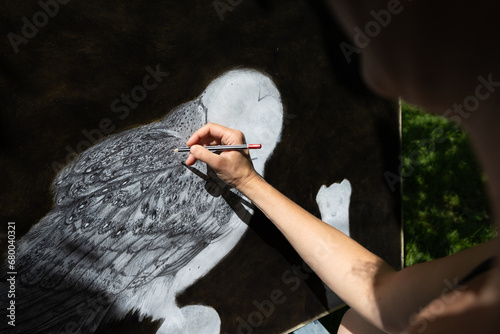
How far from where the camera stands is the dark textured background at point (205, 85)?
832 millimetres

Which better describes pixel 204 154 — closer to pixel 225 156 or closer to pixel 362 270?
pixel 225 156

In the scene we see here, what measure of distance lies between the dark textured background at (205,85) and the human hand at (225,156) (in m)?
0.11

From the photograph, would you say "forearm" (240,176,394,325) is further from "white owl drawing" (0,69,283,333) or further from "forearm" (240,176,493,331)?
"white owl drawing" (0,69,283,333)

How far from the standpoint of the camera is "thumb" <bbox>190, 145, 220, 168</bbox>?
3.20ft

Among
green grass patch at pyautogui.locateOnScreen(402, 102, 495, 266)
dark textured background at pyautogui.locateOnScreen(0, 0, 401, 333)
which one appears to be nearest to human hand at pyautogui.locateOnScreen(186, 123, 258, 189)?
dark textured background at pyautogui.locateOnScreen(0, 0, 401, 333)

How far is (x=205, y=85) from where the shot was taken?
1.06 metres

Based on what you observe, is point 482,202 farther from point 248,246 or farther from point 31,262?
point 31,262

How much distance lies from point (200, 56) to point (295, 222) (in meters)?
0.49

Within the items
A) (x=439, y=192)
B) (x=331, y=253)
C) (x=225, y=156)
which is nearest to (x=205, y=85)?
(x=225, y=156)

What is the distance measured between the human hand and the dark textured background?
11 cm

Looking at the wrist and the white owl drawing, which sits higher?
the white owl drawing

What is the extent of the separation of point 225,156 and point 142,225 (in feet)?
0.91

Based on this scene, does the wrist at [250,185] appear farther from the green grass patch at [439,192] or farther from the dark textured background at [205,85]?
the green grass patch at [439,192]

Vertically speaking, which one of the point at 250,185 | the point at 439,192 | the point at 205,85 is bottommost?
the point at 439,192
